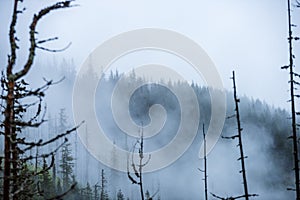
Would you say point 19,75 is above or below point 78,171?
above

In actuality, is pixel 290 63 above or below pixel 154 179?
above

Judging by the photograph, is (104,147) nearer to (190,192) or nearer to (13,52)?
(190,192)

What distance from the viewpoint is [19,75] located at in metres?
5.72

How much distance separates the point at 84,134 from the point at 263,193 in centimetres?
8904

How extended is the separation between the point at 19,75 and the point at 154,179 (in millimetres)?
Answer: 172315

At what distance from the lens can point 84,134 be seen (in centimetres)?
17588

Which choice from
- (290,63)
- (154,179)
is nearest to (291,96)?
(290,63)

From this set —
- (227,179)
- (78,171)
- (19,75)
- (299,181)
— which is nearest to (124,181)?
(78,171)

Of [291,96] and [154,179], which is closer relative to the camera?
[291,96]

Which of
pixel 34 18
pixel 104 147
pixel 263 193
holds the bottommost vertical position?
pixel 263 193

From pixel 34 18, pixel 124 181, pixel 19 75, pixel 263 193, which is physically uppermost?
pixel 34 18

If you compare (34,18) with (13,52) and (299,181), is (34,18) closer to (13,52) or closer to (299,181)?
(13,52)

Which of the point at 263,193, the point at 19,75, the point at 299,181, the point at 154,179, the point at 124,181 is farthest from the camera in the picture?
the point at 263,193

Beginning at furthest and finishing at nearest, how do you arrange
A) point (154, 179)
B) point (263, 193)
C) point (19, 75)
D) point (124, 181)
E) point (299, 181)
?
point (263, 193)
point (154, 179)
point (124, 181)
point (299, 181)
point (19, 75)
